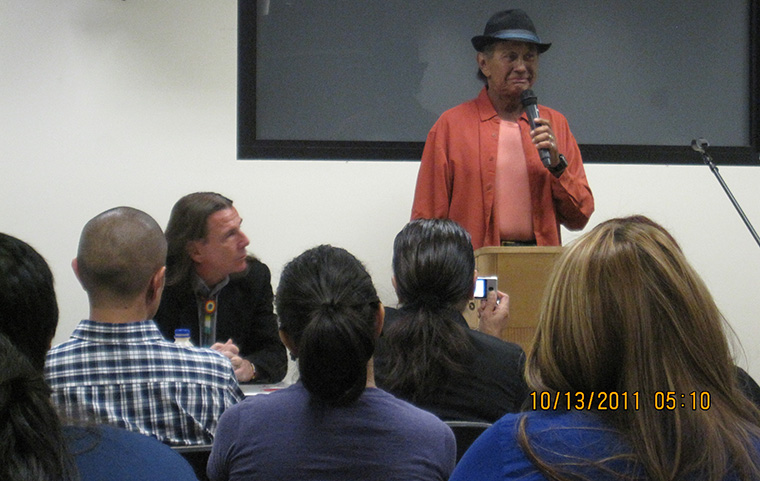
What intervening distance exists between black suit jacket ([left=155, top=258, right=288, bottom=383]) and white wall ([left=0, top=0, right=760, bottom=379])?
977 mm

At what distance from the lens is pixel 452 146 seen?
353 cm

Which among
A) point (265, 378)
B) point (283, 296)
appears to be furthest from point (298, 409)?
point (265, 378)

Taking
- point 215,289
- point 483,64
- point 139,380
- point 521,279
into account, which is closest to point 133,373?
point 139,380

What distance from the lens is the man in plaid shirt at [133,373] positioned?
5.21ft

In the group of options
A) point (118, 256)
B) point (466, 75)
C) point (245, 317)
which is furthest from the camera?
point (466, 75)

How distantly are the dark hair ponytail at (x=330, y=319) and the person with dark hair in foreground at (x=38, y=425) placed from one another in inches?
13.0

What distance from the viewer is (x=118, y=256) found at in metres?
1.77

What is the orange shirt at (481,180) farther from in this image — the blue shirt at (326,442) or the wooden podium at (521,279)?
the blue shirt at (326,442)

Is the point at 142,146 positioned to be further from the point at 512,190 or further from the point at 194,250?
the point at 512,190

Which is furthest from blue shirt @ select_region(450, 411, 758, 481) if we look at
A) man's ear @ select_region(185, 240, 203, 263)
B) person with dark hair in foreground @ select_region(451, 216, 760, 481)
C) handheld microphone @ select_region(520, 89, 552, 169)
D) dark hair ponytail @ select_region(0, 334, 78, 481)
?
handheld microphone @ select_region(520, 89, 552, 169)

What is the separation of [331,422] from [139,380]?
0.48m

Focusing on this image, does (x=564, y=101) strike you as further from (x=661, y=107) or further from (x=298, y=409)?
(x=298, y=409)

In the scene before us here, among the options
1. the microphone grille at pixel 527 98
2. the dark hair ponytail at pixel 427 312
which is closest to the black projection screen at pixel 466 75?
the microphone grille at pixel 527 98

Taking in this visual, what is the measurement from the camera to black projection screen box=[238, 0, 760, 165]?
13.3 feet
